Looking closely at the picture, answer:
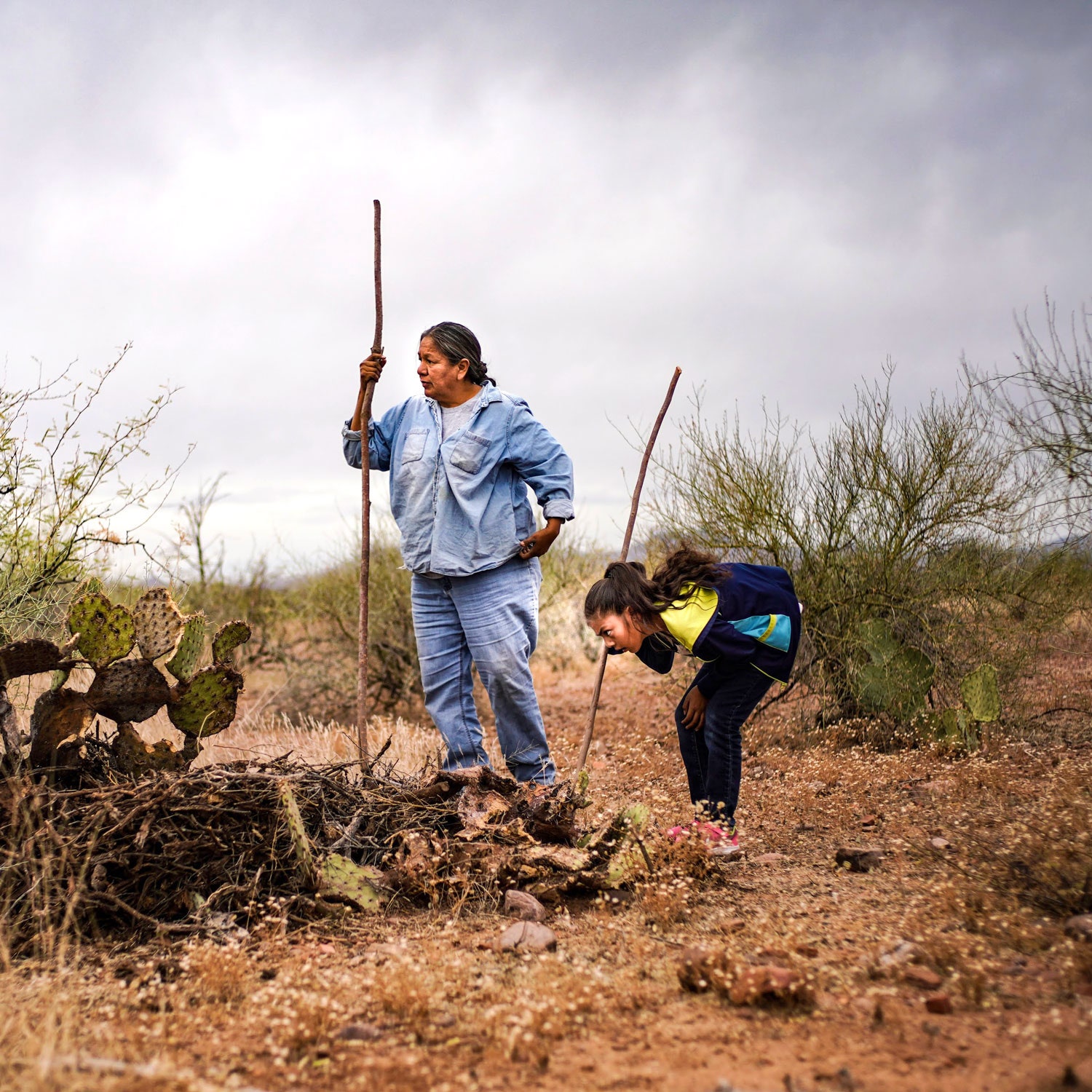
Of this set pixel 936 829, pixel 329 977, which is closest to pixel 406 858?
pixel 329 977

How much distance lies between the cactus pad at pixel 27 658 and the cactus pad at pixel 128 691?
191 millimetres

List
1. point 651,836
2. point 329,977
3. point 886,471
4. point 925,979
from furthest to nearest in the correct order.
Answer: point 886,471, point 651,836, point 329,977, point 925,979

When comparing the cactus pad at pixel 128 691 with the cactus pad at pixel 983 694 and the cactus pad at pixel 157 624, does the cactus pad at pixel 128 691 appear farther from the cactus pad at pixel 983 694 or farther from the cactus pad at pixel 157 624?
the cactus pad at pixel 983 694

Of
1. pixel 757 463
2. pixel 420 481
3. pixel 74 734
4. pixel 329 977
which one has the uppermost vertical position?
pixel 757 463

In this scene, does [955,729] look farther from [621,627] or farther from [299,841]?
[299,841]

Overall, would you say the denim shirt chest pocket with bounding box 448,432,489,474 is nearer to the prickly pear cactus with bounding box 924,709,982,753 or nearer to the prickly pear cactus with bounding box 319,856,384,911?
the prickly pear cactus with bounding box 319,856,384,911

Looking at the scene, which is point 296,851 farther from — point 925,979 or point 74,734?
point 925,979

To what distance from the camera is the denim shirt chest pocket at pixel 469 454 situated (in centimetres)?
452

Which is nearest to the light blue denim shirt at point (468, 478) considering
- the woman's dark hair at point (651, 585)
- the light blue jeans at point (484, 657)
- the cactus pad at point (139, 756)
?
the light blue jeans at point (484, 657)

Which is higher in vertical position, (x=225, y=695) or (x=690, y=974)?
(x=225, y=695)

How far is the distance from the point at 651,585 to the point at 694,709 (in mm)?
613

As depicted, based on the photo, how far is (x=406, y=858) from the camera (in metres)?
3.52

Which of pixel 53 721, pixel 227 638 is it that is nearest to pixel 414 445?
pixel 227 638

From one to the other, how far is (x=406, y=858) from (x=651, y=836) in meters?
0.94
